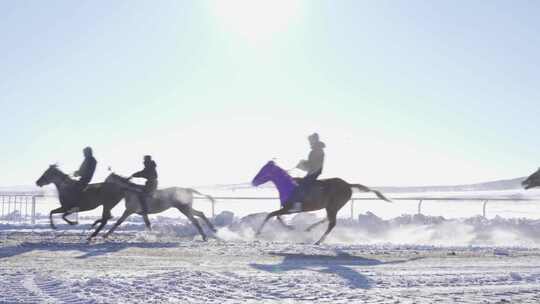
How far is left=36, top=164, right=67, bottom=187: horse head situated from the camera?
1981 centimetres

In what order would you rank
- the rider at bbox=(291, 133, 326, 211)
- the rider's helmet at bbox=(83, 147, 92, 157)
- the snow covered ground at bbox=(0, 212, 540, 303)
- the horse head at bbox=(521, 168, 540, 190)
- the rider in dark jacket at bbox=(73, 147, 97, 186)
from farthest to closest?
the rider's helmet at bbox=(83, 147, 92, 157)
the rider in dark jacket at bbox=(73, 147, 97, 186)
the horse head at bbox=(521, 168, 540, 190)
the rider at bbox=(291, 133, 326, 211)
the snow covered ground at bbox=(0, 212, 540, 303)

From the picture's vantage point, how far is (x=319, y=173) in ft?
56.2

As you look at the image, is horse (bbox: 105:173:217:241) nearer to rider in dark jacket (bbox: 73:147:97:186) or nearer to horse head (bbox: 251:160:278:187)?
rider in dark jacket (bbox: 73:147:97:186)

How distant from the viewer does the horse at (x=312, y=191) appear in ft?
53.6

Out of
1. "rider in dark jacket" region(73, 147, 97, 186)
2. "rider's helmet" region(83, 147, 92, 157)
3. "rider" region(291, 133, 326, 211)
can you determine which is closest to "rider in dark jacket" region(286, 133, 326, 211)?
"rider" region(291, 133, 326, 211)

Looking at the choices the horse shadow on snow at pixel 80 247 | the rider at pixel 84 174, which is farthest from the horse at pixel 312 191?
the rider at pixel 84 174

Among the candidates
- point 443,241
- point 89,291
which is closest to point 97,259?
point 89,291

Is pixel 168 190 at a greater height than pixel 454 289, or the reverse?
pixel 168 190

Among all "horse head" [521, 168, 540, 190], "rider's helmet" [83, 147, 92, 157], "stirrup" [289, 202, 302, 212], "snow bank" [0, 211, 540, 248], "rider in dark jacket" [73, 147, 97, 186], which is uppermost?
"rider's helmet" [83, 147, 92, 157]

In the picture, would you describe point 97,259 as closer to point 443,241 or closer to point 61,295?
point 61,295

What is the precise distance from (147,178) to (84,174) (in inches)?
94.8

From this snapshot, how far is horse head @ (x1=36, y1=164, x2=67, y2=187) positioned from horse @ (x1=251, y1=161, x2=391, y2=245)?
277 inches

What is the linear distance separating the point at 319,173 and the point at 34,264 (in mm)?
8416

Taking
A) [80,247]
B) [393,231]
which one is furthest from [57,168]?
[393,231]
